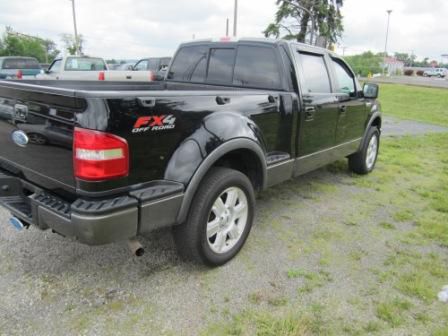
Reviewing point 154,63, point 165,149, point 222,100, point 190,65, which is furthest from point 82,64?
point 165,149

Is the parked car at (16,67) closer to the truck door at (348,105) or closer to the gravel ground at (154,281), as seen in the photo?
the truck door at (348,105)

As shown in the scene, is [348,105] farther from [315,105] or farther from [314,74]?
[315,105]

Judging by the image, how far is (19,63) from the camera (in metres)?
17.8

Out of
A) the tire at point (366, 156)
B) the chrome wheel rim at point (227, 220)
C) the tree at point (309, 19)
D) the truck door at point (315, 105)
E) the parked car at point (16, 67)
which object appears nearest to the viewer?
the chrome wheel rim at point (227, 220)

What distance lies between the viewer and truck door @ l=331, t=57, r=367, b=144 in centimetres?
472

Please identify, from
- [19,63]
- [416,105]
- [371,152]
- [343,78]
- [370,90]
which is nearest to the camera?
[343,78]

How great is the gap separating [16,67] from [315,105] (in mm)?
17632

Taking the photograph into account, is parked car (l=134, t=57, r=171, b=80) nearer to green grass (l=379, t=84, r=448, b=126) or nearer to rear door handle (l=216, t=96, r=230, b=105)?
green grass (l=379, t=84, r=448, b=126)

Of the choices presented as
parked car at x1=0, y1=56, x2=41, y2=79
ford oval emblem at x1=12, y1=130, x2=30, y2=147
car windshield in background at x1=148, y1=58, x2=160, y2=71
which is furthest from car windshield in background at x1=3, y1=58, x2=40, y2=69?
ford oval emblem at x1=12, y1=130, x2=30, y2=147

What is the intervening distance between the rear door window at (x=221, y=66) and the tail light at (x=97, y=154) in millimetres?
2132

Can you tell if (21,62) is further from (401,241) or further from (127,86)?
(401,241)

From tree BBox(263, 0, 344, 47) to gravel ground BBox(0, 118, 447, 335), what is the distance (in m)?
25.3

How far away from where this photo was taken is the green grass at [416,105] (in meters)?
14.0

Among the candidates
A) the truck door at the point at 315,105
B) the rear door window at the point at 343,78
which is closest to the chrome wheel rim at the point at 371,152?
the rear door window at the point at 343,78
